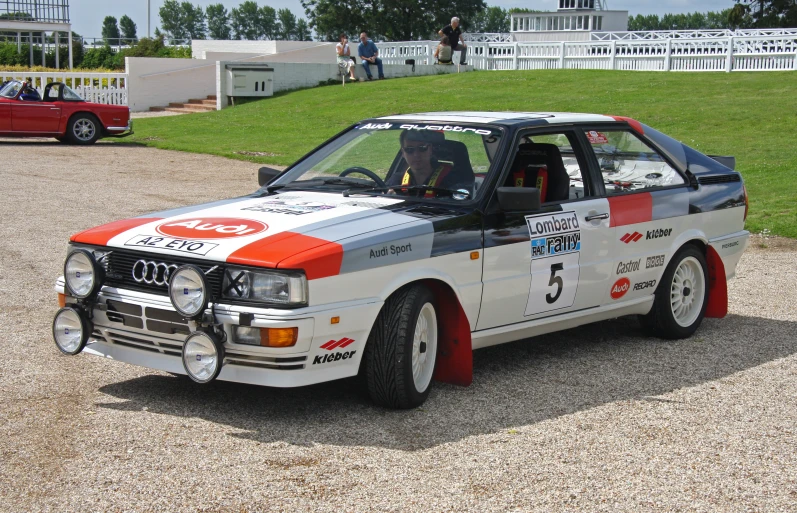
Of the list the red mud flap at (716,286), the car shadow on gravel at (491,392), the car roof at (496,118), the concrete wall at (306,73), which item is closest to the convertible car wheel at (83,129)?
the concrete wall at (306,73)

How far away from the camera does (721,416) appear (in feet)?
17.5

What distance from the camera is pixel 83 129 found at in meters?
23.1

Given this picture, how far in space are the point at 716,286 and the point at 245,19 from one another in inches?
6546

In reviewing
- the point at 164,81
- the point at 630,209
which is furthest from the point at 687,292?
the point at 164,81

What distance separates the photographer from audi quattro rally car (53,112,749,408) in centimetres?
476

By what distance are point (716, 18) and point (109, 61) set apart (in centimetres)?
14517

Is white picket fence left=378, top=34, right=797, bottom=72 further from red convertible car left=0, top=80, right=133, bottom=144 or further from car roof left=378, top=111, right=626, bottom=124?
car roof left=378, top=111, right=626, bottom=124

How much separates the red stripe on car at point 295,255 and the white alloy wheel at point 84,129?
19.5 m

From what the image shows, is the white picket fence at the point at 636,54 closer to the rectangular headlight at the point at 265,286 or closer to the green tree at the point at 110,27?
the rectangular headlight at the point at 265,286

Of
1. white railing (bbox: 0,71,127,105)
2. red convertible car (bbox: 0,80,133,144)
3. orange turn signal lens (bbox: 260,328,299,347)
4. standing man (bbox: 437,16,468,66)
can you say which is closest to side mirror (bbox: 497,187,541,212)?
orange turn signal lens (bbox: 260,328,299,347)

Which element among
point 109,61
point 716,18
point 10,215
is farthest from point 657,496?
point 716,18

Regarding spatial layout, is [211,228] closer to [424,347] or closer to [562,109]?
[424,347]

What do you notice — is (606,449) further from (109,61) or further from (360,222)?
(109,61)

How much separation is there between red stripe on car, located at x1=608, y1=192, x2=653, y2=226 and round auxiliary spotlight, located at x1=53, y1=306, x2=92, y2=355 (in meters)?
3.24
